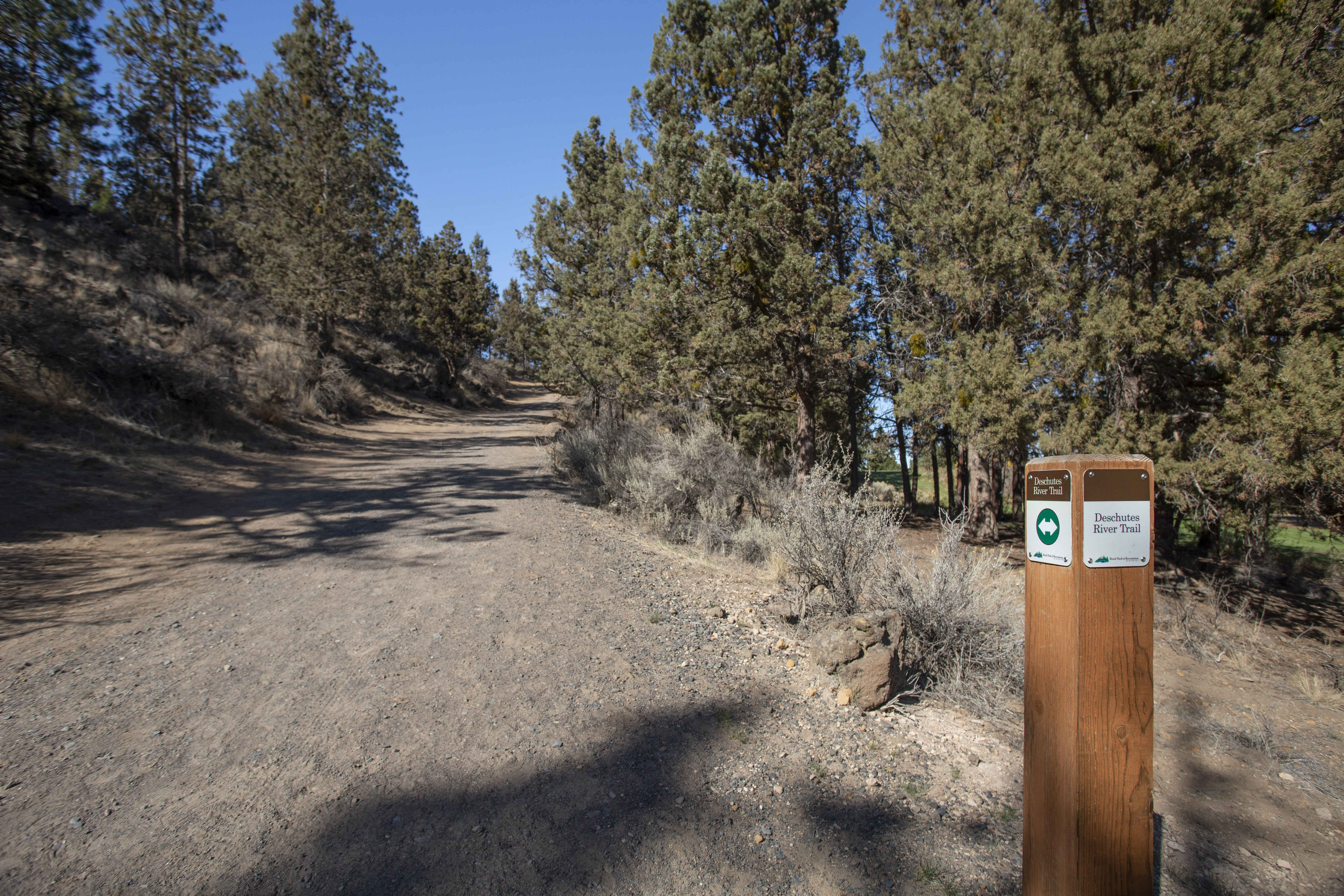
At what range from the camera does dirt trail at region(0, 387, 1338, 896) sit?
2.34 metres

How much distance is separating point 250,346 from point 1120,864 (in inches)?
743

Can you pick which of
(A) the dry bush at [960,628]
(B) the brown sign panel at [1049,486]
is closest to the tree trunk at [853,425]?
(A) the dry bush at [960,628]

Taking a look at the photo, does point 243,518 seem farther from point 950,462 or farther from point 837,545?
point 950,462

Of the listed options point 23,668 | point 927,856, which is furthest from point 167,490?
point 927,856

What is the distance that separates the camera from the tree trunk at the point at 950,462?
13594 millimetres

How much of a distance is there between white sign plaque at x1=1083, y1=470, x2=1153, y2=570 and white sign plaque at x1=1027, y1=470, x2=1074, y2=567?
0.04 metres

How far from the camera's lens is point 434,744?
3.01 metres

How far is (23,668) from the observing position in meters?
3.56

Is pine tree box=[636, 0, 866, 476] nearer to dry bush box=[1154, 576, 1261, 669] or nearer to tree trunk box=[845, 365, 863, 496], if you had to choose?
tree trunk box=[845, 365, 863, 496]

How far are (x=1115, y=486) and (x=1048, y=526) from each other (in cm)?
20

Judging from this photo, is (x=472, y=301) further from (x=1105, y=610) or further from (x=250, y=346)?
(x=1105, y=610)

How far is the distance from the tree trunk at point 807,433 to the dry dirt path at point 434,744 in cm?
518

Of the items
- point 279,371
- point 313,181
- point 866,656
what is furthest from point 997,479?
point 313,181

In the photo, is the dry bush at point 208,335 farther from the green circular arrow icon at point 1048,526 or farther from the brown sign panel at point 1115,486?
the brown sign panel at point 1115,486
